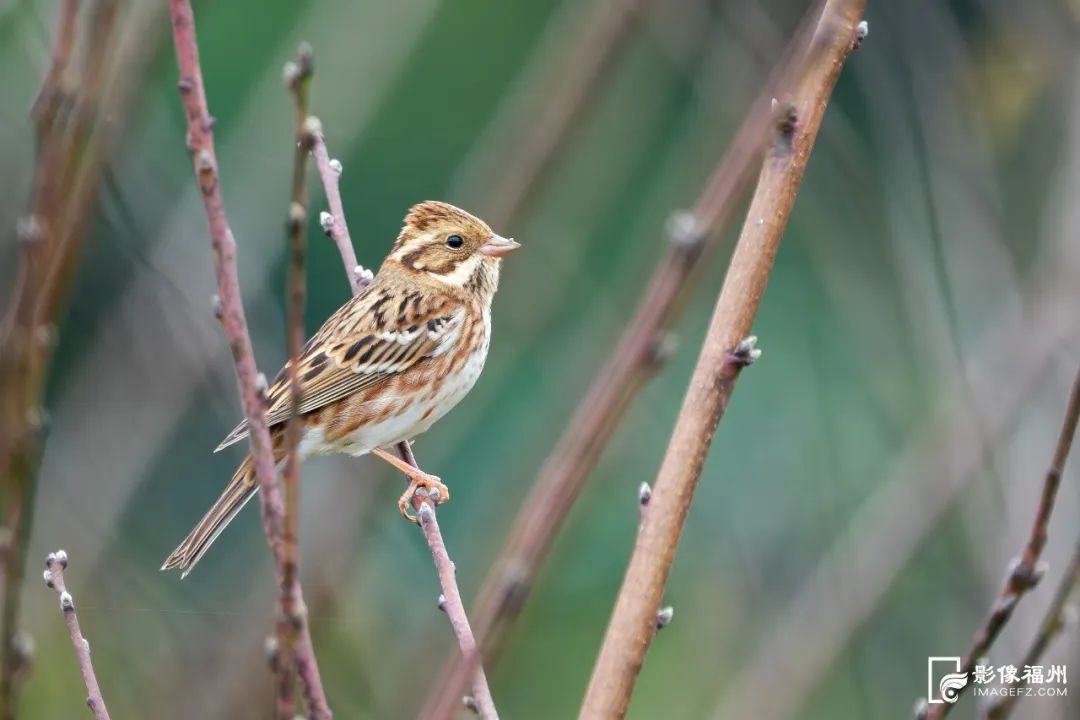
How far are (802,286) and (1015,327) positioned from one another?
3.47m

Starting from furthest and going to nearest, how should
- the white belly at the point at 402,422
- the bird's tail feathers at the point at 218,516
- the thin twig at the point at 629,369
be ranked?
the white belly at the point at 402,422, the bird's tail feathers at the point at 218,516, the thin twig at the point at 629,369

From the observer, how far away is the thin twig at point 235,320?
1.68m

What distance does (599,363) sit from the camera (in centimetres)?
419

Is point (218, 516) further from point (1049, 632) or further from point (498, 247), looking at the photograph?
point (1049, 632)

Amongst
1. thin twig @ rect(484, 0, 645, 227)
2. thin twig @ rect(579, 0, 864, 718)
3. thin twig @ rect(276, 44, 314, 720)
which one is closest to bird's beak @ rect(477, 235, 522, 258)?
thin twig @ rect(484, 0, 645, 227)

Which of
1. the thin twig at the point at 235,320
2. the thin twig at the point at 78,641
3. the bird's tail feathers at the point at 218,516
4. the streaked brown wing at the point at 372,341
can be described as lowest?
the bird's tail feathers at the point at 218,516

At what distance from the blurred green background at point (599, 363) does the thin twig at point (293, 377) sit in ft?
1.98

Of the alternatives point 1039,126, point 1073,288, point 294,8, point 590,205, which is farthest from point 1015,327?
point 294,8

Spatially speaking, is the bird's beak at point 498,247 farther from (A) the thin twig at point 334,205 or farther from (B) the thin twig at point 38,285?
(B) the thin twig at point 38,285

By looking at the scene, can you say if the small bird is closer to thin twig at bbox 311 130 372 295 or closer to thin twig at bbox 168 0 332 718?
thin twig at bbox 311 130 372 295

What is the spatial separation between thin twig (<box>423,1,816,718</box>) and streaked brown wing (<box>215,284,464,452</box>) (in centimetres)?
328

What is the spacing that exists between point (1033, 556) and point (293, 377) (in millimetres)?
927

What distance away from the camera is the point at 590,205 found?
5.18 m

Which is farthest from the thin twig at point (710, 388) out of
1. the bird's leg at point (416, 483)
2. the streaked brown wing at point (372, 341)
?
the streaked brown wing at point (372, 341)
